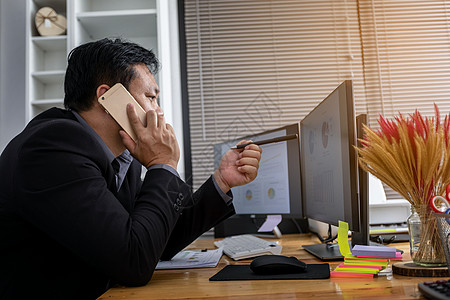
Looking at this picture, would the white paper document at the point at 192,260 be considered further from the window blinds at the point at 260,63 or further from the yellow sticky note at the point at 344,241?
the window blinds at the point at 260,63

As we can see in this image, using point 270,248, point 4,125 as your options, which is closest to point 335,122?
point 270,248

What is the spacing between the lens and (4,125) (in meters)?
2.40

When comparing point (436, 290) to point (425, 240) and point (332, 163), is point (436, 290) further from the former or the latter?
point (332, 163)

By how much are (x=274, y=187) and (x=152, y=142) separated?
872 millimetres

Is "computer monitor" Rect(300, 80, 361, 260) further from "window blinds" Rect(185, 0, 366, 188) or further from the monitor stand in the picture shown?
"window blinds" Rect(185, 0, 366, 188)

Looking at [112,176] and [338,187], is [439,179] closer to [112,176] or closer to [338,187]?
[338,187]

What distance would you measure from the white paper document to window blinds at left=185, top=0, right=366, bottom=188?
137 centimetres

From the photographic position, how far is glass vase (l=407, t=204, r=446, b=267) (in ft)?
2.69

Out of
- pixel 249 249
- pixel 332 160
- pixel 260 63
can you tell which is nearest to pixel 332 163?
pixel 332 160

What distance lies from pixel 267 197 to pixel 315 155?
55 cm

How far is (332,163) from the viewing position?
117 centimetres

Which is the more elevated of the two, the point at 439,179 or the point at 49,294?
the point at 439,179

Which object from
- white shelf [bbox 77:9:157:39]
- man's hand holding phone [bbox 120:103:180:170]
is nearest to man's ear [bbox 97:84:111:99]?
man's hand holding phone [bbox 120:103:180:170]

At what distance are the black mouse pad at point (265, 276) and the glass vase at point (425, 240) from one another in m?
0.19
